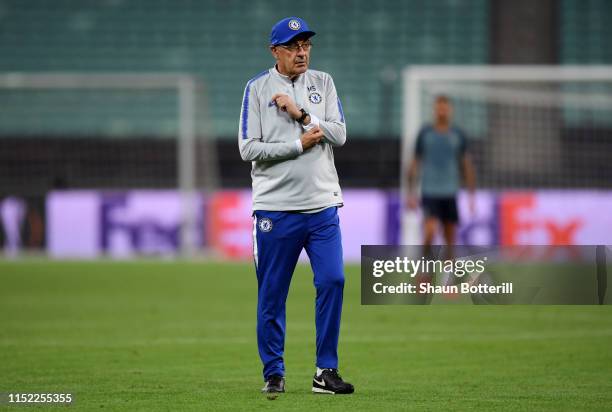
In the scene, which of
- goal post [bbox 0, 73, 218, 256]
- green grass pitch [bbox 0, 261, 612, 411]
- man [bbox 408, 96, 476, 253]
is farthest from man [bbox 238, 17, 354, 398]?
goal post [bbox 0, 73, 218, 256]

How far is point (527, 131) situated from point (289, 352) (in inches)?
461

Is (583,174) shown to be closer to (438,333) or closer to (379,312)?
(379,312)

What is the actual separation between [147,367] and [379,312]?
464 centimetres

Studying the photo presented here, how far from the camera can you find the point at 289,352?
31.8ft

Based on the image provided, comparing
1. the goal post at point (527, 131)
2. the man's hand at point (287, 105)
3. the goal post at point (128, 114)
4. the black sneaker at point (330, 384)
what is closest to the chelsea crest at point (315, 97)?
the man's hand at point (287, 105)

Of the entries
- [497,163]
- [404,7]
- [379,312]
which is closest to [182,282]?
[379,312]

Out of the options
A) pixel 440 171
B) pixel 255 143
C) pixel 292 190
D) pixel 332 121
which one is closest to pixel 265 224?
pixel 292 190

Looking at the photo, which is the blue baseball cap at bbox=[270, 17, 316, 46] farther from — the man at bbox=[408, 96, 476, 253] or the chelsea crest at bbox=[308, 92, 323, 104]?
the man at bbox=[408, 96, 476, 253]

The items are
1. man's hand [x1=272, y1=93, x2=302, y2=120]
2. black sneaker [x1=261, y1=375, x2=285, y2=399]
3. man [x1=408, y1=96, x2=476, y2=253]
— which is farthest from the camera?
man [x1=408, y1=96, x2=476, y2=253]

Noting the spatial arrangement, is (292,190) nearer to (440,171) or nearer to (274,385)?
(274,385)

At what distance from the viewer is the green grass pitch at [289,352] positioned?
7.22 metres

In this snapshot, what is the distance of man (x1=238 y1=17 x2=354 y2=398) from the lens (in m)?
7.19

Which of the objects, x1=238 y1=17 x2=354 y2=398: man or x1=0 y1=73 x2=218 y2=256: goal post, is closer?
x1=238 y1=17 x2=354 y2=398: man

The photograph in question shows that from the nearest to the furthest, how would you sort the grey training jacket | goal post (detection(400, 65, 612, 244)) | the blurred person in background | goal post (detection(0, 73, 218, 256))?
the grey training jacket
goal post (detection(400, 65, 612, 244))
the blurred person in background
goal post (detection(0, 73, 218, 256))
